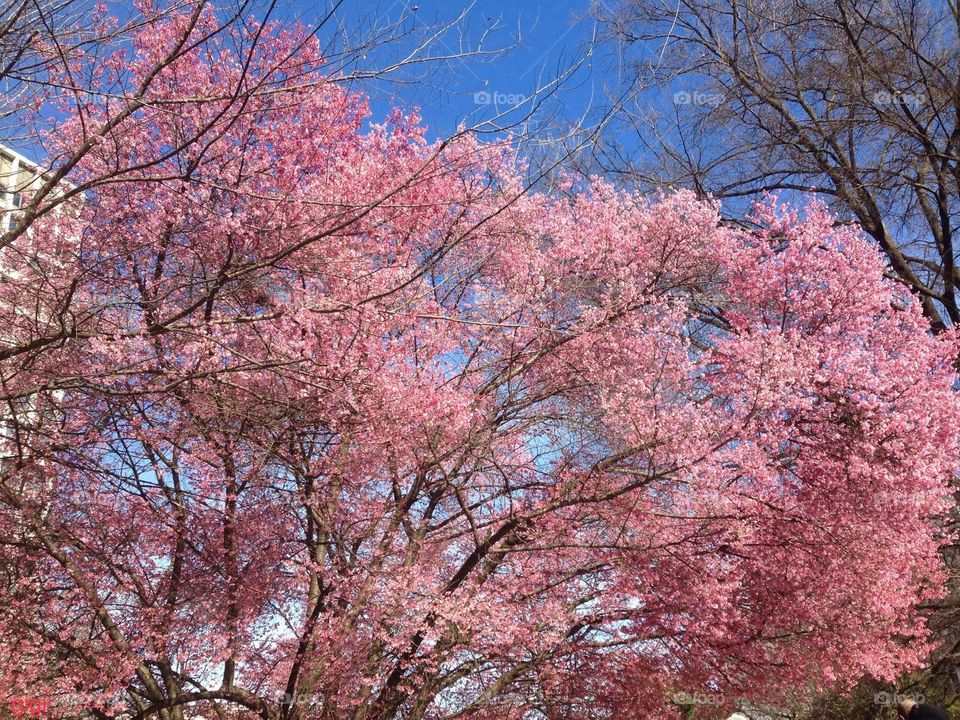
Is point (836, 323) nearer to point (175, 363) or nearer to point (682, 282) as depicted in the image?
point (682, 282)

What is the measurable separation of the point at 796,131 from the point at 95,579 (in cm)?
1038

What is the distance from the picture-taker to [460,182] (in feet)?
26.4

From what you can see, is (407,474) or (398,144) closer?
(407,474)

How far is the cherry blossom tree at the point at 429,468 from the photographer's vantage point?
6234mm

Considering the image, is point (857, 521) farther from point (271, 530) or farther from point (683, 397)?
point (271, 530)

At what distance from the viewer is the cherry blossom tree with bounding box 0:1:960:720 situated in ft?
20.5

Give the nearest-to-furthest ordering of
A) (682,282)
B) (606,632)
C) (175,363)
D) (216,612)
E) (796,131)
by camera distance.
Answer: (175,363) < (216,612) < (606,632) < (682,282) < (796,131)

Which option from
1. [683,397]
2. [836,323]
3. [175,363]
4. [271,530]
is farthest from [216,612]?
[836,323]

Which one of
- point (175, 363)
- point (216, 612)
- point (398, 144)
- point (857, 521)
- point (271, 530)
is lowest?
point (857, 521)

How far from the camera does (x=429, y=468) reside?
22.5ft

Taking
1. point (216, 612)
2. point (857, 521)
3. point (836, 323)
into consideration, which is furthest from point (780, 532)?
point (216, 612)

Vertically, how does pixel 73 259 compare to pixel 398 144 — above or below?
below

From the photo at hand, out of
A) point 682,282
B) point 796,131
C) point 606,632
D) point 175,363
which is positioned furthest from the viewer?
point 796,131

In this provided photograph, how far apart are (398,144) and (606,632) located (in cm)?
550
